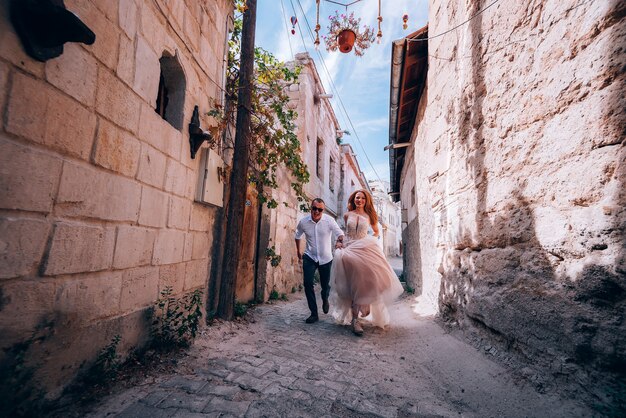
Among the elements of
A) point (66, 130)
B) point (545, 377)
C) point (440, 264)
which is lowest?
point (545, 377)

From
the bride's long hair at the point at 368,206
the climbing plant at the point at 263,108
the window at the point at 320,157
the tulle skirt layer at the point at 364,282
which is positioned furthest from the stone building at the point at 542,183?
the window at the point at 320,157

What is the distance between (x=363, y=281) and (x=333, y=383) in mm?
1601

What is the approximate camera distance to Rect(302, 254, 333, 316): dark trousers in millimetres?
3957

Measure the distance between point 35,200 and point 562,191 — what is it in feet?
9.11

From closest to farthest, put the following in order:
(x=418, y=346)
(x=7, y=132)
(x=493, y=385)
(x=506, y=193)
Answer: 1. (x=7, y=132)
2. (x=493, y=385)
3. (x=506, y=193)
4. (x=418, y=346)

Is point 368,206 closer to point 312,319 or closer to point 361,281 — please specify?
point 361,281

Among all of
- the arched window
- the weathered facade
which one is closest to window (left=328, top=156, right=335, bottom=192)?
the weathered facade

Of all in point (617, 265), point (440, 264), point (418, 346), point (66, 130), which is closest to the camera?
point (617, 265)

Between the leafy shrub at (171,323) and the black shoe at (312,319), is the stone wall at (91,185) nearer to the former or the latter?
the leafy shrub at (171,323)

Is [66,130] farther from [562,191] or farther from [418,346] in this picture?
[418,346]

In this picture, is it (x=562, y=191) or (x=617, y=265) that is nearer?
(x=617, y=265)

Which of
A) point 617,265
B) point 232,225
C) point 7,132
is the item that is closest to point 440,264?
point 617,265

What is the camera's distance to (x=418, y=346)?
2906 mm

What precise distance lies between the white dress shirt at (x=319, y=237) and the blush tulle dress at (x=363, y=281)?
1.11 ft
